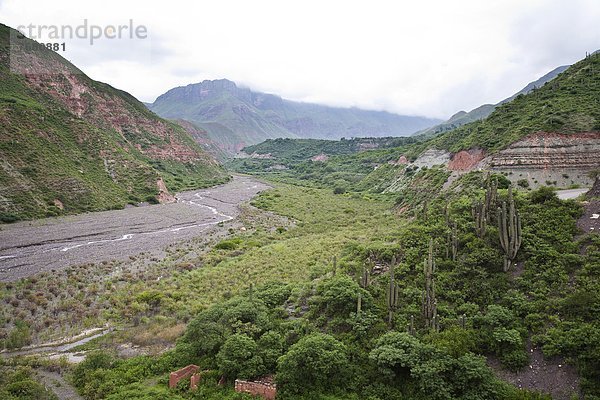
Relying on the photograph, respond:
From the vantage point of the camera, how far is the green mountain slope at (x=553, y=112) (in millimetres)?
42844

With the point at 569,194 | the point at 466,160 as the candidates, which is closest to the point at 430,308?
the point at 569,194

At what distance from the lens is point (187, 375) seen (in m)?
16.8

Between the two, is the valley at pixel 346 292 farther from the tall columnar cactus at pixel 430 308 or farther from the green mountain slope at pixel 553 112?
the green mountain slope at pixel 553 112

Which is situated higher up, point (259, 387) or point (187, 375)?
point (259, 387)

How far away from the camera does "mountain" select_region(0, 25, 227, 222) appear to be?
5994 centimetres

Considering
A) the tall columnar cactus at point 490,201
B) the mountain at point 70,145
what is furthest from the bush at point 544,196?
the mountain at point 70,145

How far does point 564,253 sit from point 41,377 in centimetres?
2451

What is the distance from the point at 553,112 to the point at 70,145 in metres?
79.2

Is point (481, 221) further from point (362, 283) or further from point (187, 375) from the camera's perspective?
point (187, 375)

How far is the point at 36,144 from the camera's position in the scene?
220 ft

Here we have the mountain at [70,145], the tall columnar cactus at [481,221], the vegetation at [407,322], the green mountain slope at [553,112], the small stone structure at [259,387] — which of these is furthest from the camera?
the mountain at [70,145]

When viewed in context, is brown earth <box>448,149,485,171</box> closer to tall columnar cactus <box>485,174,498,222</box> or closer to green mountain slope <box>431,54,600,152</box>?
green mountain slope <box>431,54,600,152</box>

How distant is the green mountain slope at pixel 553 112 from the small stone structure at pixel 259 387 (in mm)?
41852

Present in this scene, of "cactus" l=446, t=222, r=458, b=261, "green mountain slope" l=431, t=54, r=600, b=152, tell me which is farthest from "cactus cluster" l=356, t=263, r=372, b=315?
"green mountain slope" l=431, t=54, r=600, b=152
